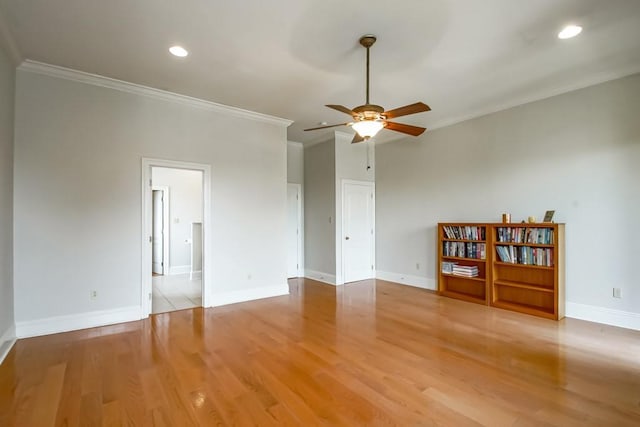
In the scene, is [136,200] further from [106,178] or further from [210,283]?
[210,283]

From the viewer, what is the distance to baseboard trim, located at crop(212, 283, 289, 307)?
473cm

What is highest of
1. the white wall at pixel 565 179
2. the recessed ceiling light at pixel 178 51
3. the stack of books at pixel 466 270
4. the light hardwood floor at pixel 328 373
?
the recessed ceiling light at pixel 178 51

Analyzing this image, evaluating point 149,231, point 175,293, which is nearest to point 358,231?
point 175,293

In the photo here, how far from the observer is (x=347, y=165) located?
21.1 feet

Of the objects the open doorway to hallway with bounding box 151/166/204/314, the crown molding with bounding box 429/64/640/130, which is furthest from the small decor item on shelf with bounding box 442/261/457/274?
the open doorway to hallway with bounding box 151/166/204/314

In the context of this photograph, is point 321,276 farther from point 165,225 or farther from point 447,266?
point 165,225

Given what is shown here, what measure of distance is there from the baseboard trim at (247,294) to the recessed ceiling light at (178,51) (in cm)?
317

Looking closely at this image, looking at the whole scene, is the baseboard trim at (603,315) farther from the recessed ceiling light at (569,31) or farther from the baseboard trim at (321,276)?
the baseboard trim at (321,276)

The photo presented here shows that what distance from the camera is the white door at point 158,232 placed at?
745 centimetres

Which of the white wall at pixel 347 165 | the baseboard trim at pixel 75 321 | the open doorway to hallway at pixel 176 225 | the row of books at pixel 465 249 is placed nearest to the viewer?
the baseboard trim at pixel 75 321

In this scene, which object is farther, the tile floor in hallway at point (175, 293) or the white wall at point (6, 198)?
the tile floor in hallway at point (175, 293)

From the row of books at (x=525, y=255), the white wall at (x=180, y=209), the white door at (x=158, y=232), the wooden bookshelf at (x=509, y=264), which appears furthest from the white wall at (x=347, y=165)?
the white door at (x=158, y=232)

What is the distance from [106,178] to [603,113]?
614 centimetres

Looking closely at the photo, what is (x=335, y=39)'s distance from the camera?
9.75 ft
